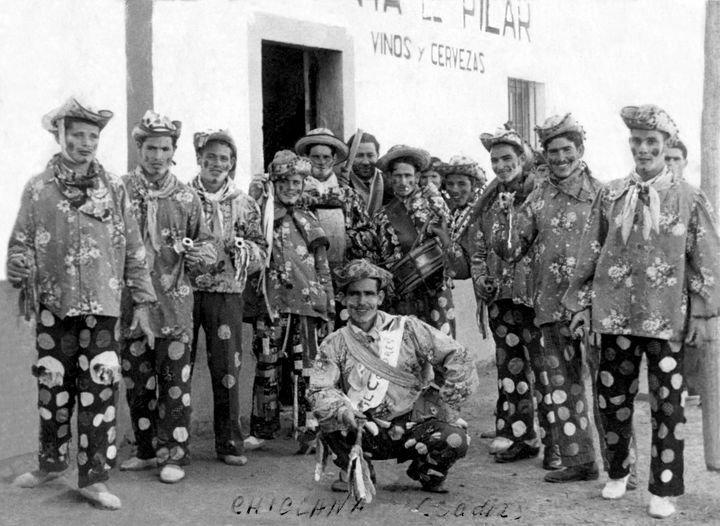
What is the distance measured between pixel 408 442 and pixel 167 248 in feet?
5.40

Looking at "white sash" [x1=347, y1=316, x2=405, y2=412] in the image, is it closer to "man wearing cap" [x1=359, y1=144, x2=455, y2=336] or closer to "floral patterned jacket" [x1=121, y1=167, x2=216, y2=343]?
"floral patterned jacket" [x1=121, y1=167, x2=216, y2=343]

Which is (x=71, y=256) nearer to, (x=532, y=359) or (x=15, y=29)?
(x=15, y=29)

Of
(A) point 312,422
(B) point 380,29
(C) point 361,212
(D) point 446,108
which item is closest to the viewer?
(A) point 312,422

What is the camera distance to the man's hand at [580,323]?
5.46 m

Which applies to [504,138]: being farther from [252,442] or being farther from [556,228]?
[252,442]

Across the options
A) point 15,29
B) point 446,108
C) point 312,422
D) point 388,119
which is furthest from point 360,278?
point 446,108

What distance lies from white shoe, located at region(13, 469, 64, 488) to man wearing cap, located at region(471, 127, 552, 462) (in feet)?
8.66

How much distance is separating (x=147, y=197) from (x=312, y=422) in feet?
4.87

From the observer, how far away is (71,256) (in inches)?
204

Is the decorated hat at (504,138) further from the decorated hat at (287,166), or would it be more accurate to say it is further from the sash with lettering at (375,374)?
the sash with lettering at (375,374)

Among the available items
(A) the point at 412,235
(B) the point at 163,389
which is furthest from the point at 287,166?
(B) the point at 163,389

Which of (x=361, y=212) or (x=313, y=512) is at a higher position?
(x=361, y=212)

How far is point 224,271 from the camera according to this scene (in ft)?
20.4

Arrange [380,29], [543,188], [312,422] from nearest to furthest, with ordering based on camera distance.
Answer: [312,422] → [543,188] → [380,29]
